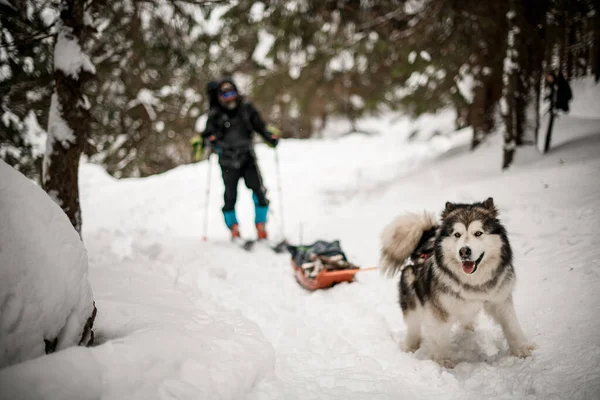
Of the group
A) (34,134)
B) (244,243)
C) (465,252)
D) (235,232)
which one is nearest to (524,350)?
(465,252)

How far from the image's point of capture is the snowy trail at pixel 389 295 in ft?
7.47

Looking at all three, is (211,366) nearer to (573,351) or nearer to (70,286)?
(70,286)

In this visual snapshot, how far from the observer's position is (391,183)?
8.84 m

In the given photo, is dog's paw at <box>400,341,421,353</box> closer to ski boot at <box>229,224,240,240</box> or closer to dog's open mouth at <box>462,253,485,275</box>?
dog's open mouth at <box>462,253,485,275</box>

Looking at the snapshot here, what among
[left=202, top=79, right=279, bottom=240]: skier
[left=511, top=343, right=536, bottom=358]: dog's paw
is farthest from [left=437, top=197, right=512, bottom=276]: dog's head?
[left=202, top=79, right=279, bottom=240]: skier

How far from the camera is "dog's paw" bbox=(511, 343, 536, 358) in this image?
98.6 inches

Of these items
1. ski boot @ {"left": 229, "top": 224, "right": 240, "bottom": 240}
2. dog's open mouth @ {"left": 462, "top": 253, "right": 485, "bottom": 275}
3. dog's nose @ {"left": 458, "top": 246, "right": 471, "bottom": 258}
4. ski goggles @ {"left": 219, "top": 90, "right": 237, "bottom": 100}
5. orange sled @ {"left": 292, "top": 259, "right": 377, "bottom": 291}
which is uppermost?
ski goggles @ {"left": 219, "top": 90, "right": 237, "bottom": 100}

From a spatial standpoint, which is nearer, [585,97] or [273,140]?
[273,140]

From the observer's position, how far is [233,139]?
226 inches

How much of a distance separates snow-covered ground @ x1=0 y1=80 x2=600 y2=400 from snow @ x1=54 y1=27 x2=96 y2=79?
2.17 metres

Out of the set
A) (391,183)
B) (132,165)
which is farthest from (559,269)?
(132,165)

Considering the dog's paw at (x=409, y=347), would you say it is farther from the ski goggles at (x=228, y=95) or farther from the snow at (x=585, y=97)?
the snow at (x=585, y=97)

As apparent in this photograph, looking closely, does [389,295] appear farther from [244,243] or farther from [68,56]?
[68,56]

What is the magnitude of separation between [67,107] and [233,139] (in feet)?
8.09
